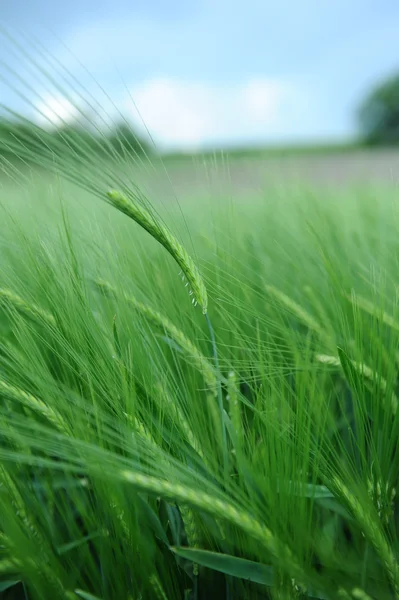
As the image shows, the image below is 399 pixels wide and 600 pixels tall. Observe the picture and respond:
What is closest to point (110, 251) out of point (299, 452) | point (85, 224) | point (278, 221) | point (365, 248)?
point (85, 224)

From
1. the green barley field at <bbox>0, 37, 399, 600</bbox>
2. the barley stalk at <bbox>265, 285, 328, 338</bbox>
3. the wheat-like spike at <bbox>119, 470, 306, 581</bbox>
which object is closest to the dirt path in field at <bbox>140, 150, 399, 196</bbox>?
the green barley field at <bbox>0, 37, 399, 600</bbox>

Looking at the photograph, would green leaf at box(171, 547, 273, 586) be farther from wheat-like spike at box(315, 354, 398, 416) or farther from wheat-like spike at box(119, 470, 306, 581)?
wheat-like spike at box(315, 354, 398, 416)

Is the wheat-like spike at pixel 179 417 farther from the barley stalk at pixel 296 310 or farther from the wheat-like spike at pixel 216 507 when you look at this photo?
the barley stalk at pixel 296 310

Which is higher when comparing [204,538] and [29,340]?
[29,340]

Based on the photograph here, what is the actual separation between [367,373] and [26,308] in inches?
11.3

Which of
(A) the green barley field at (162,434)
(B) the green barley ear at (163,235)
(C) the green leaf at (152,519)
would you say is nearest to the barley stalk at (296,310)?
(A) the green barley field at (162,434)

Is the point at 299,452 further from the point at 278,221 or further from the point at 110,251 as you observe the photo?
the point at 278,221

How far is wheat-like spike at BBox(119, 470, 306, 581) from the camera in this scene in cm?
32

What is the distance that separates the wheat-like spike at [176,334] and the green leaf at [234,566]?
0.38ft

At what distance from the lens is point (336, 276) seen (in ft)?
1.82

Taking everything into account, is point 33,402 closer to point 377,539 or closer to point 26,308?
point 26,308

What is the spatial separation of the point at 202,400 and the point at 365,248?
414 mm

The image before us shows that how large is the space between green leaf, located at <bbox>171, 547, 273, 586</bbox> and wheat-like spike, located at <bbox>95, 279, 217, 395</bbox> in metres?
0.12

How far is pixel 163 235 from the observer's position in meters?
0.44
